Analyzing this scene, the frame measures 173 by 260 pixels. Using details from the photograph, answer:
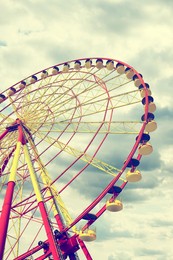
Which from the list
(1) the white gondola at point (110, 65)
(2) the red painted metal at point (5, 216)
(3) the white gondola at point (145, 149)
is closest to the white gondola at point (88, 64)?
(1) the white gondola at point (110, 65)

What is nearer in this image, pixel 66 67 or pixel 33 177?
pixel 33 177

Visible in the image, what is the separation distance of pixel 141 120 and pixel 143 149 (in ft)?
6.29

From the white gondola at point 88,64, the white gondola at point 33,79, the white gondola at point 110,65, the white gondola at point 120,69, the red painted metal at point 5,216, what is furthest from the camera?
the white gondola at point 33,79

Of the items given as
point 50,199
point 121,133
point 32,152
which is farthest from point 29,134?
point 121,133

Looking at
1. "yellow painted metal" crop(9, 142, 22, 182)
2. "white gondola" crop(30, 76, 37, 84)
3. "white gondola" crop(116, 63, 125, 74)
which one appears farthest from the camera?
"white gondola" crop(30, 76, 37, 84)

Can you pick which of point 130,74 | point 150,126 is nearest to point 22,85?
point 130,74

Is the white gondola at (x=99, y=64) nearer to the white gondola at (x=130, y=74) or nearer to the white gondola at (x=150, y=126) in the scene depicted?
the white gondola at (x=130, y=74)

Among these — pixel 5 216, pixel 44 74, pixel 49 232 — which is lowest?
pixel 5 216

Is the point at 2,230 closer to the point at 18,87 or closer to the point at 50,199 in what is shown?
the point at 50,199

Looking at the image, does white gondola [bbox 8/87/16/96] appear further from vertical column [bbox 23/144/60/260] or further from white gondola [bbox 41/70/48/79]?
vertical column [bbox 23/144/60/260]

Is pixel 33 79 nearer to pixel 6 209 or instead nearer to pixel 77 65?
pixel 77 65

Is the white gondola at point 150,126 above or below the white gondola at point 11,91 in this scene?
below

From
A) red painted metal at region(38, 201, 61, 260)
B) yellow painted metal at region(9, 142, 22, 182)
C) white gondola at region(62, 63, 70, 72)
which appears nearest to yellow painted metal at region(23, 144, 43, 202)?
red painted metal at region(38, 201, 61, 260)

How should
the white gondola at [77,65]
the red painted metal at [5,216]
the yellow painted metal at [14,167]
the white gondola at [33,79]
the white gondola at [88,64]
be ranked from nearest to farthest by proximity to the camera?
the red painted metal at [5,216] < the yellow painted metal at [14,167] < the white gondola at [88,64] < the white gondola at [77,65] < the white gondola at [33,79]
